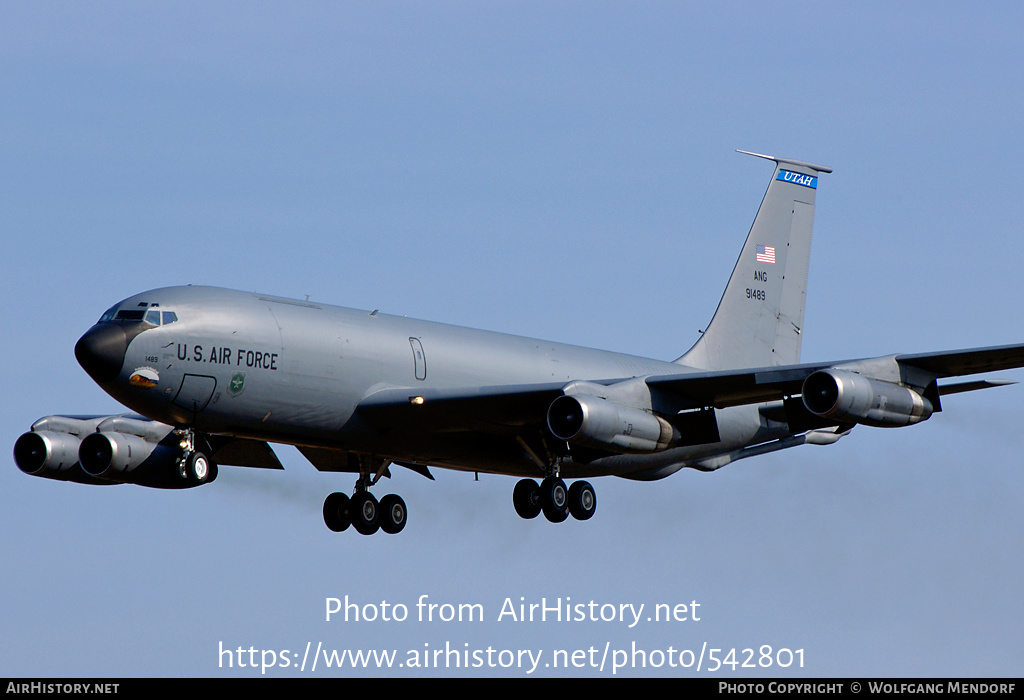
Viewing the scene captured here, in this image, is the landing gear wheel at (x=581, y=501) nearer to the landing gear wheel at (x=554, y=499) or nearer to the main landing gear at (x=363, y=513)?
the landing gear wheel at (x=554, y=499)

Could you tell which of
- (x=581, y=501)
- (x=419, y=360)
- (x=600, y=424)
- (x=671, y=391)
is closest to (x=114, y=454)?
(x=419, y=360)

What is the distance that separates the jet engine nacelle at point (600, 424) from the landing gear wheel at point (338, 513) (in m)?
7.60

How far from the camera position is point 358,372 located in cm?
3884

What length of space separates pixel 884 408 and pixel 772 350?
46.1 ft

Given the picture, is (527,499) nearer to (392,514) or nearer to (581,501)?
(581,501)

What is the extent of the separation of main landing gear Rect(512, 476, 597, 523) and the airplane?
42mm

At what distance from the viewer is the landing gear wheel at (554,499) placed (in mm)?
41344

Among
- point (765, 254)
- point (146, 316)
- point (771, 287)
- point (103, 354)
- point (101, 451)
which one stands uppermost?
point (765, 254)

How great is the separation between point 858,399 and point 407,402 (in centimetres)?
1087

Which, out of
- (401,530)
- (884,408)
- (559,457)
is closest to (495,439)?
(559,457)

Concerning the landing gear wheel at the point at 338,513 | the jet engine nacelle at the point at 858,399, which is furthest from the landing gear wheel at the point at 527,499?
the jet engine nacelle at the point at 858,399

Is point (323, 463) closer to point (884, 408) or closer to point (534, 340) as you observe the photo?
point (534, 340)

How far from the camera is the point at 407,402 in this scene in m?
38.6

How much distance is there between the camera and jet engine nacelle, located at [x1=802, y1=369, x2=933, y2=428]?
37219 millimetres
